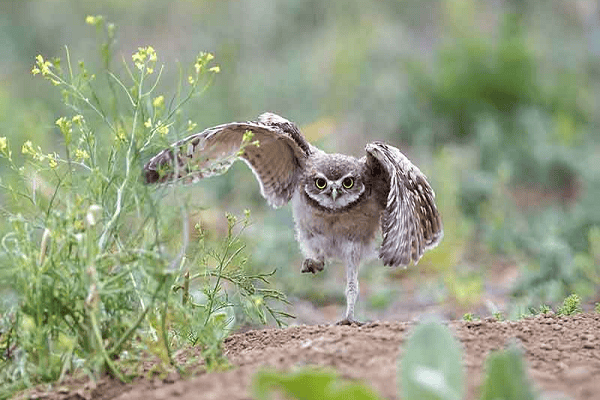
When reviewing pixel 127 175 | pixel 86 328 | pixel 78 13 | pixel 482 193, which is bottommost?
pixel 86 328

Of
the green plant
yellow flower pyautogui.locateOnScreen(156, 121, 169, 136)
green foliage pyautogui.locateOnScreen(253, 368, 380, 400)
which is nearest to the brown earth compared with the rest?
the green plant

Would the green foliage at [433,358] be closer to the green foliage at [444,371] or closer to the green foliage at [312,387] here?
the green foliage at [444,371]

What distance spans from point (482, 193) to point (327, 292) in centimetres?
374

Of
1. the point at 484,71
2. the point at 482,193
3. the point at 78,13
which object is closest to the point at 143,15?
the point at 78,13

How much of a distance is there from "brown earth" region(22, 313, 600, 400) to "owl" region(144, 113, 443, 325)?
92 cm

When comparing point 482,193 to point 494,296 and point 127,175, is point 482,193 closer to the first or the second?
point 494,296

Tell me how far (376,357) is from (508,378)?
29.6 inches

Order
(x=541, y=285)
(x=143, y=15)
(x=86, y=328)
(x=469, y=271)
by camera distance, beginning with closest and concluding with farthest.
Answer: (x=86, y=328), (x=541, y=285), (x=469, y=271), (x=143, y=15)

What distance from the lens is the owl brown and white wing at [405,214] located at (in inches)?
172

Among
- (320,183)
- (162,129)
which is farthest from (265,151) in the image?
(162,129)

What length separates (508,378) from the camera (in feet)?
7.63

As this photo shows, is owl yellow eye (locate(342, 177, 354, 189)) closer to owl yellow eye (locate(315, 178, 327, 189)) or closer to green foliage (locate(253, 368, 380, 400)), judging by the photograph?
owl yellow eye (locate(315, 178, 327, 189))

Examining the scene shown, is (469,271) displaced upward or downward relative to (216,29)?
downward

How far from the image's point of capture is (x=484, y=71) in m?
12.6
